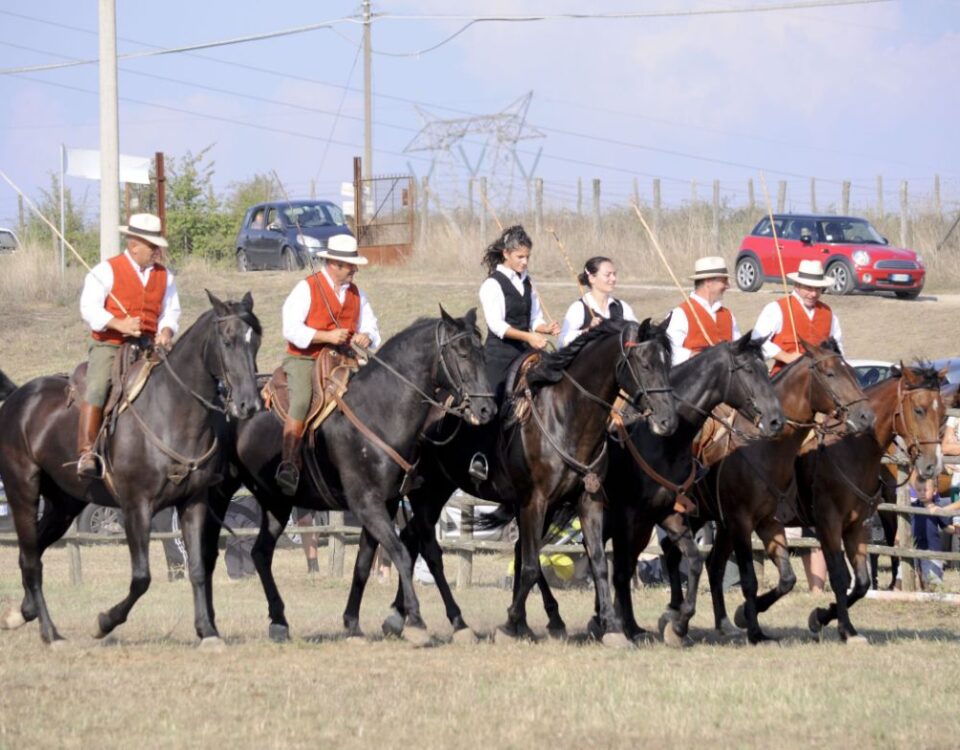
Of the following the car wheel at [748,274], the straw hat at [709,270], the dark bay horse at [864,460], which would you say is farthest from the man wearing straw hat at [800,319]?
the car wheel at [748,274]

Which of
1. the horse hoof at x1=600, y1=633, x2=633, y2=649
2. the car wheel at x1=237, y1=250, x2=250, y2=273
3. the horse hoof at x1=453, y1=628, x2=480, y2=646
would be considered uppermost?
the car wheel at x1=237, y1=250, x2=250, y2=273

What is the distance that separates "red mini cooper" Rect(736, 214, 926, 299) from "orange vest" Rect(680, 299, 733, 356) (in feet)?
62.6

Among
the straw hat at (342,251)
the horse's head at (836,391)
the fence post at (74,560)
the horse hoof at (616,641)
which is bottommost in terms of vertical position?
the fence post at (74,560)

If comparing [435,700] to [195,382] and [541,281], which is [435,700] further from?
[541,281]

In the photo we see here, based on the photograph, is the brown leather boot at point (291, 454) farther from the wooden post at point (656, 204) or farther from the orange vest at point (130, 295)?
the wooden post at point (656, 204)

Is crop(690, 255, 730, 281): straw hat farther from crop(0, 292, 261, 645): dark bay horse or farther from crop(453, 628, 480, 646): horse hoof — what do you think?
crop(0, 292, 261, 645): dark bay horse

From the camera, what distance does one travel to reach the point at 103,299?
10922 millimetres

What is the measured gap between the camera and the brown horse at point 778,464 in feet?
37.6

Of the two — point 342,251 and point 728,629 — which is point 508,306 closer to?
point 342,251

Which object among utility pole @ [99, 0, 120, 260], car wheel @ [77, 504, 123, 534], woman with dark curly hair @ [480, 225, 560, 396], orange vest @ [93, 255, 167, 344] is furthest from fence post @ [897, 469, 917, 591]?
car wheel @ [77, 504, 123, 534]

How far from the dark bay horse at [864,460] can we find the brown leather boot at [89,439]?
17.0ft

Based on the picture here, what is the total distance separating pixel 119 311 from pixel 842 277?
23.2m

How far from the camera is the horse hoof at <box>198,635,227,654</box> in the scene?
10570 millimetres

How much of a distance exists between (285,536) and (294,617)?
5.34 meters
